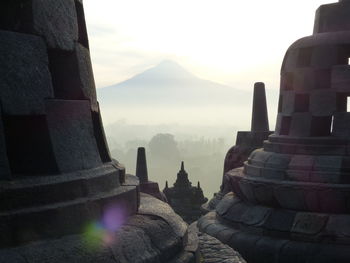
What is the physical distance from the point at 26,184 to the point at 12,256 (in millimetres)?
455

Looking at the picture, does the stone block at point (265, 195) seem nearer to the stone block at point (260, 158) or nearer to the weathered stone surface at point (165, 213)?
the stone block at point (260, 158)

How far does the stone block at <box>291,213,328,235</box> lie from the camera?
19.1ft

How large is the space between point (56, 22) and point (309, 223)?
13.9 feet

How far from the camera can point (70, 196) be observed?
3.04 m

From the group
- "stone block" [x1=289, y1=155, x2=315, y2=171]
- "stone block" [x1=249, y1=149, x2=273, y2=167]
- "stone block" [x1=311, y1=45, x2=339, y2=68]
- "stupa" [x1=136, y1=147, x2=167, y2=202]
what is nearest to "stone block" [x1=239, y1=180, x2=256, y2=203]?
"stone block" [x1=249, y1=149, x2=273, y2=167]

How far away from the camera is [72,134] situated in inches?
129

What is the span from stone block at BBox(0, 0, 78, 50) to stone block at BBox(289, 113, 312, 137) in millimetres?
4205

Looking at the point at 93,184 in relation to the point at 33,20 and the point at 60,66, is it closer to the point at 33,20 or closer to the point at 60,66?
the point at 60,66

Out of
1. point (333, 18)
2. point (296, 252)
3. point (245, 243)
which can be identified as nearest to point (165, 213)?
point (296, 252)

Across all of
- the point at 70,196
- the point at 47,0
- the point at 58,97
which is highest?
the point at 47,0

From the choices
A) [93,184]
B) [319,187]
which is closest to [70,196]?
[93,184]

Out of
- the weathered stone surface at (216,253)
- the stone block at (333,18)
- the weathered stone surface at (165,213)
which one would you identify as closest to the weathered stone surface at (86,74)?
the weathered stone surface at (165,213)

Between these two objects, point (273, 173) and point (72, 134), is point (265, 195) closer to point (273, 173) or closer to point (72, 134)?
point (273, 173)

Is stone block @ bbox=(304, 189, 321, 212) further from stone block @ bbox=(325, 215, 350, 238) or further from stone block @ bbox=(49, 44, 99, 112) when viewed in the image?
stone block @ bbox=(49, 44, 99, 112)
